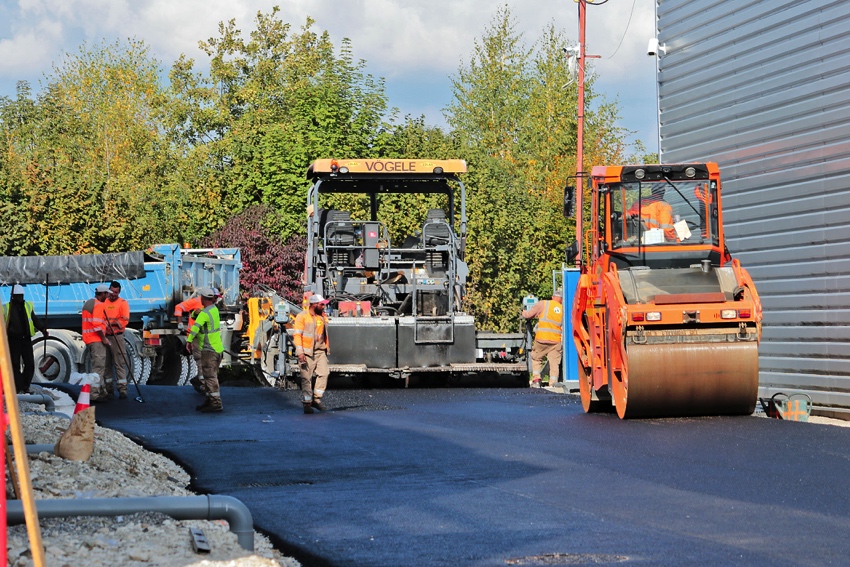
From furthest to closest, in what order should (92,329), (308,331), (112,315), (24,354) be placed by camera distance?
(112,315), (92,329), (24,354), (308,331)

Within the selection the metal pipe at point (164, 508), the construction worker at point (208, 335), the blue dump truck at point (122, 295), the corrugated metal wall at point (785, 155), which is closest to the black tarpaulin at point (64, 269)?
the blue dump truck at point (122, 295)

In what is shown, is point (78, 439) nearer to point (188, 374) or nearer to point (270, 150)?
point (188, 374)

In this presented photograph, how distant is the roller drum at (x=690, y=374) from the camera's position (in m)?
11.8

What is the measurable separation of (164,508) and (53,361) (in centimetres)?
1674

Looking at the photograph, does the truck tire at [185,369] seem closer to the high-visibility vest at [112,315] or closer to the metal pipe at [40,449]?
the high-visibility vest at [112,315]

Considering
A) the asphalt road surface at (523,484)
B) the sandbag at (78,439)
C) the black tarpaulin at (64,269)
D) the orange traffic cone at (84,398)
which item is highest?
the black tarpaulin at (64,269)

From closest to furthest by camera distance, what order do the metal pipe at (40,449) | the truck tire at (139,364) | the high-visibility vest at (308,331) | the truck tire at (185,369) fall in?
the metal pipe at (40,449) < the high-visibility vest at (308,331) < the truck tire at (139,364) < the truck tire at (185,369)

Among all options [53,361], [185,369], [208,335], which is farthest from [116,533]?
[185,369]

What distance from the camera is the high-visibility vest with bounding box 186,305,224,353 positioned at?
1569 centimetres

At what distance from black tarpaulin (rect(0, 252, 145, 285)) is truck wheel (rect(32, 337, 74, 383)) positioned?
4.77ft

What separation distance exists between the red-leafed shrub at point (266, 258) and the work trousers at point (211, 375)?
16013 mm

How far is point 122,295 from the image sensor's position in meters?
22.5

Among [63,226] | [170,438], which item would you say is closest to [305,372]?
[170,438]

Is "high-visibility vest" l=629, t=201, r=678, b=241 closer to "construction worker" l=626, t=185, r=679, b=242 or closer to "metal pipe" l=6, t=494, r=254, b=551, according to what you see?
"construction worker" l=626, t=185, r=679, b=242
